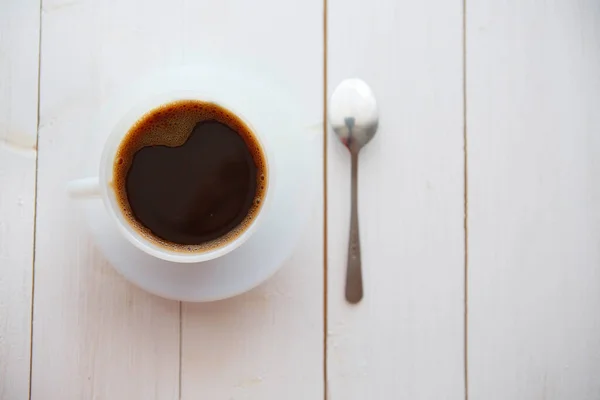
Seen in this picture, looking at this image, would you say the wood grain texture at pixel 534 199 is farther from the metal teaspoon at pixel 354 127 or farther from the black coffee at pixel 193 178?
the black coffee at pixel 193 178

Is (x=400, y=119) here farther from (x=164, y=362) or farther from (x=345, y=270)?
(x=164, y=362)

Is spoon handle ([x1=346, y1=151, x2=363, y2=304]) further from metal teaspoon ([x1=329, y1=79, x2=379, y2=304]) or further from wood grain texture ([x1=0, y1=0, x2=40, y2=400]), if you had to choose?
wood grain texture ([x1=0, y1=0, x2=40, y2=400])

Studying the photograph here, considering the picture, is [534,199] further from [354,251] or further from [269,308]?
[269,308]

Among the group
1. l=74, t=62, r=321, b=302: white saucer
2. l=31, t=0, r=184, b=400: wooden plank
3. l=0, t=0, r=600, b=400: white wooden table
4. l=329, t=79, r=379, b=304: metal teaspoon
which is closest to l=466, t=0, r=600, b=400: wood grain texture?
l=0, t=0, r=600, b=400: white wooden table

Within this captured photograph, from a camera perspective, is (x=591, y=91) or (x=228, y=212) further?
(x=591, y=91)

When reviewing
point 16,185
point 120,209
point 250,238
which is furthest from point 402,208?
point 16,185

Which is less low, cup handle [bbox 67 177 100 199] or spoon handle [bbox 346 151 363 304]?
cup handle [bbox 67 177 100 199]

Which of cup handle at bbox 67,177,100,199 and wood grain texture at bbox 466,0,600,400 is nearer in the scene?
cup handle at bbox 67,177,100,199

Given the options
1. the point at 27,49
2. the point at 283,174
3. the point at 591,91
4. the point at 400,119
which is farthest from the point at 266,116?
the point at 591,91
